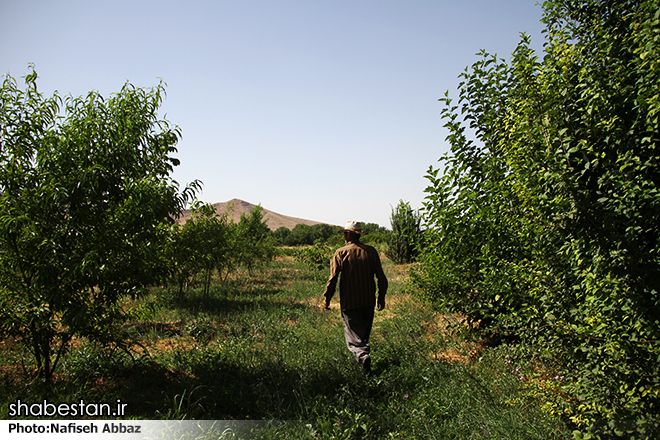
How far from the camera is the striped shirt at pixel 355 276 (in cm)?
503

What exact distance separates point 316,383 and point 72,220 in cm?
350

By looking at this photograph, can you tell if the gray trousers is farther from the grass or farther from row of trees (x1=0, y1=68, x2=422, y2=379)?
row of trees (x1=0, y1=68, x2=422, y2=379)

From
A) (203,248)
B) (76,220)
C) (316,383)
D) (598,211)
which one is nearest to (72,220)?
(76,220)

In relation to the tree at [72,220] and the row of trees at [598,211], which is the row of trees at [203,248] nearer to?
the tree at [72,220]

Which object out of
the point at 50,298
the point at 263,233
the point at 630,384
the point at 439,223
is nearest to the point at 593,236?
Answer: the point at 630,384

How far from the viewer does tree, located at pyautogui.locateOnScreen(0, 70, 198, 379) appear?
387 centimetres

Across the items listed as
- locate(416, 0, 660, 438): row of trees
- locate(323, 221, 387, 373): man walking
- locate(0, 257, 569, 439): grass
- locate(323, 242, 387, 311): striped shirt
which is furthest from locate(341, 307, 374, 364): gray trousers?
locate(416, 0, 660, 438): row of trees

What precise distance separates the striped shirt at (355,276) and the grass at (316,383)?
0.89 m

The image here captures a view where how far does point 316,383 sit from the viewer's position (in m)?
4.60

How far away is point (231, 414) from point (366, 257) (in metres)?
2.58

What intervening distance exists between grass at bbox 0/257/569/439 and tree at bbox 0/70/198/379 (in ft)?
2.06

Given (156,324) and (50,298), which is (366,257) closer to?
(50,298)

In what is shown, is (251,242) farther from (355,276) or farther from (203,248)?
(355,276)

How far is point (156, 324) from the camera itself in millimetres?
7926
